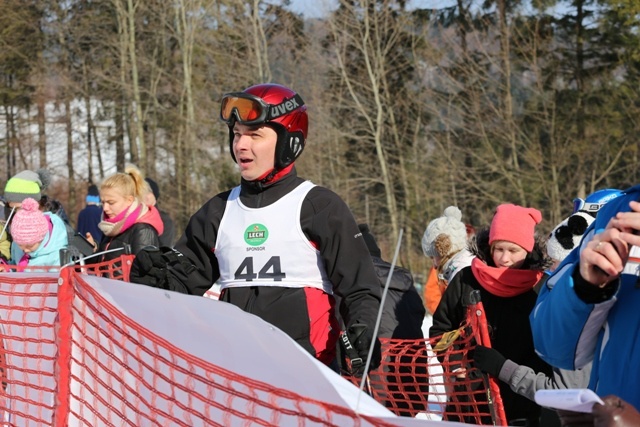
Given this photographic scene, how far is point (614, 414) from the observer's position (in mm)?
1600

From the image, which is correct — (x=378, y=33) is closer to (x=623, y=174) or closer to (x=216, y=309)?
(x=623, y=174)

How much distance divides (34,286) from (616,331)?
8.58 ft

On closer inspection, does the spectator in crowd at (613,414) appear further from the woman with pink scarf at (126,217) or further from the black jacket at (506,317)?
the woman with pink scarf at (126,217)

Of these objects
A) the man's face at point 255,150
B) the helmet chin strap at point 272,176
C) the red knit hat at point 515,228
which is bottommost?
the red knit hat at point 515,228

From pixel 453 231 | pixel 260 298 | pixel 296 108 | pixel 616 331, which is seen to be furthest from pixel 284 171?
pixel 453 231

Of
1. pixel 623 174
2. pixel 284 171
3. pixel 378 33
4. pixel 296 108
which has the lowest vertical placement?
pixel 623 174

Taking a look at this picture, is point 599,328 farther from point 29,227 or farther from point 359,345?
point 29,227

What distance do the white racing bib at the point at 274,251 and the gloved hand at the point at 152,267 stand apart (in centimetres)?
27

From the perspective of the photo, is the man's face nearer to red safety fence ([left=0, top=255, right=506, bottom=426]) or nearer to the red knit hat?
red safety fence ([left=0, top=255, right=506, bottom=426])

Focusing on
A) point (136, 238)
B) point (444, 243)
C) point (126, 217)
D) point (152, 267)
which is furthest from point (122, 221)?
point (152, 267)

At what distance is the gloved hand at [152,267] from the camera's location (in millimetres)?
3764

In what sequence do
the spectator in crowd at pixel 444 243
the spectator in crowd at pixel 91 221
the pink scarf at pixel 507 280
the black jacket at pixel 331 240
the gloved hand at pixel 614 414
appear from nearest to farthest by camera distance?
the gloved hand at pixel 614 414
the black jacket at pixel 331 240
the pink scarf at pixel 507 280
the spectator in crowd at pixel 444 243
the spectator in crowd at pixel 91 221

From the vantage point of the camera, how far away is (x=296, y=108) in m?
3.81

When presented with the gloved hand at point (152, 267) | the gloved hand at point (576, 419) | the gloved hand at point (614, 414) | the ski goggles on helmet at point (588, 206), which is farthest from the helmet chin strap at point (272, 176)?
the gloved hand at point (614, 414)
